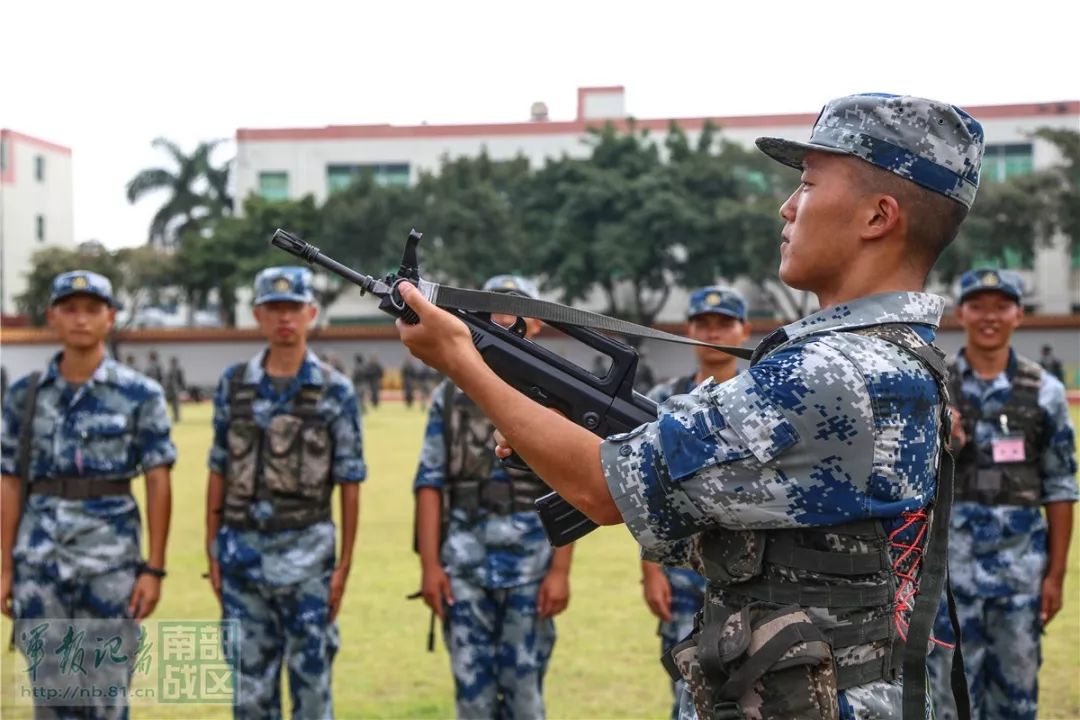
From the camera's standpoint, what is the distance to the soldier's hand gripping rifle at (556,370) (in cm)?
236

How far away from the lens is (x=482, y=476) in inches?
200

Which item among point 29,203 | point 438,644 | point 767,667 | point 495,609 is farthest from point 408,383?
point 767,667

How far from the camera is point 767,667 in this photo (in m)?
2.13

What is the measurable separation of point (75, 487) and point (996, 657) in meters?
4.01

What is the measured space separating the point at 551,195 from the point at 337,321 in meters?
13.0

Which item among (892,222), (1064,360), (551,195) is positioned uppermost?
(551,195)

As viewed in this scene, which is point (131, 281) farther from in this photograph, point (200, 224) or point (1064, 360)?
point (1064, 360)

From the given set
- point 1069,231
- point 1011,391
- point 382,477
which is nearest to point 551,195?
point 1069,231

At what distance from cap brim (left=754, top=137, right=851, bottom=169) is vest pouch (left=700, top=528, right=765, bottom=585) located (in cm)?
73

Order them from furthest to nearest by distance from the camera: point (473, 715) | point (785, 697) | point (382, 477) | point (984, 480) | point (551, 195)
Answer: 1. point (551, 195)
2. point (382, 477)
3. point (984, 480)
4. point (473, 715)
5. point (785, 697)

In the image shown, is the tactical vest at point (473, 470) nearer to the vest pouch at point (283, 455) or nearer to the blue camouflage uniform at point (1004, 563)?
the vest pouch at point (283, 455)

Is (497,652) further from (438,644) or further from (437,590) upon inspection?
(438,644)

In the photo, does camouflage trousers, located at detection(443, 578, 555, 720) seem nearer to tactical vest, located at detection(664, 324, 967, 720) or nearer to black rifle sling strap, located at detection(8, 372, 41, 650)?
black rifle sling strap, located at detection(8, 372, 41, 650)

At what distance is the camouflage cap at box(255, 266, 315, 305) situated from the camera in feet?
17.1
